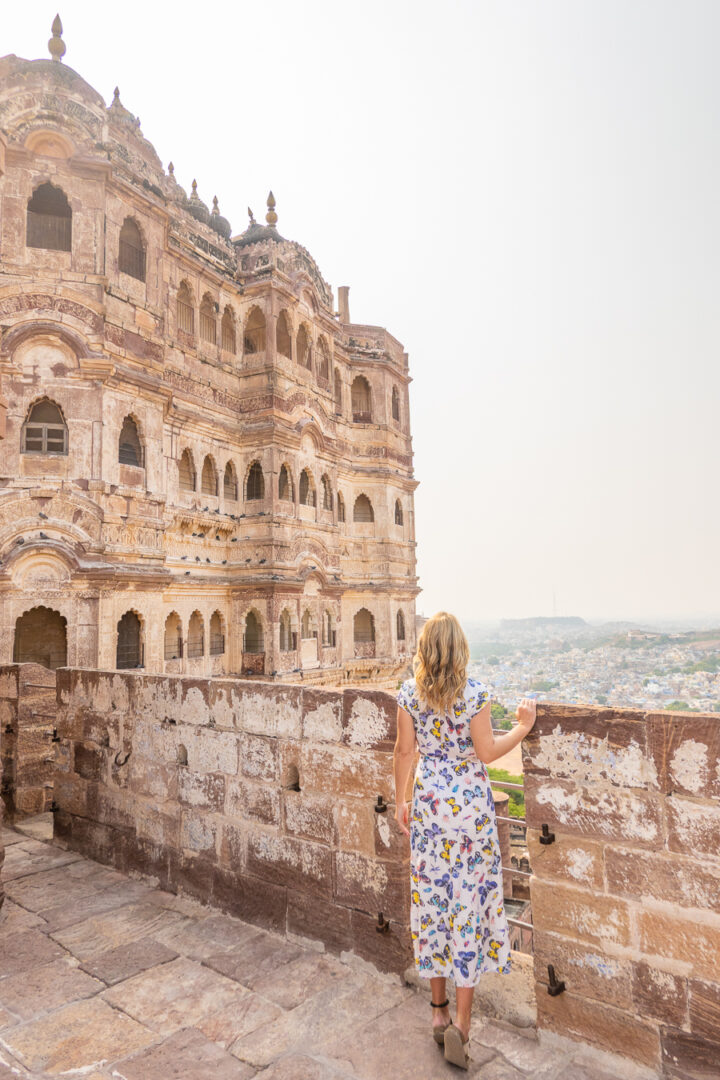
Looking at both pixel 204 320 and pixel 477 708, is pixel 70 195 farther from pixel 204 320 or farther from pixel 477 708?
pixel 477 708

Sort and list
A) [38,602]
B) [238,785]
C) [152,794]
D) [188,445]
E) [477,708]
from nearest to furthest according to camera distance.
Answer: [477,708] → [238,785] → [152,794] → [38,602] → [188,445]

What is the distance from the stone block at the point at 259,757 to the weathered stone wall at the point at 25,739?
329 centimetres

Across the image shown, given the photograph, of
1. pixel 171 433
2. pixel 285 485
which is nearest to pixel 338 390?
pixel 285 485

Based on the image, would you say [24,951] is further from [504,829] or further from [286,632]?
[286,632]

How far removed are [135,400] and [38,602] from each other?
486 cm

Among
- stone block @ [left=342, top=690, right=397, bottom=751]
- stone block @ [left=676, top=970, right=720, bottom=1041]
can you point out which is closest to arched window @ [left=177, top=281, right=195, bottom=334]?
stone block @ [left=342, top=690, right=397, bottom=751]

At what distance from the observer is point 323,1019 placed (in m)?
2.91

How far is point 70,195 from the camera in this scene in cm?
1391

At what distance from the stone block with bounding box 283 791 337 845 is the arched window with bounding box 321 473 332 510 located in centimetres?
1808

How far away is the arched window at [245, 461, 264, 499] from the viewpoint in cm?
1909

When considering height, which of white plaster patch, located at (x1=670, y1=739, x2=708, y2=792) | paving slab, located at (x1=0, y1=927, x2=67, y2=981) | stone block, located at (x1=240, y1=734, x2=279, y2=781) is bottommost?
paving slab, located at (x1=0, y1=927, x2=67, y2=981)

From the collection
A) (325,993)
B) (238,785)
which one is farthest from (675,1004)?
(238,785)

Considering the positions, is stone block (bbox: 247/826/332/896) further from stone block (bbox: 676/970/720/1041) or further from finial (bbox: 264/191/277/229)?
finial (bbox: 264/191/277/229)

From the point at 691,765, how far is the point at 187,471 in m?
16.5
